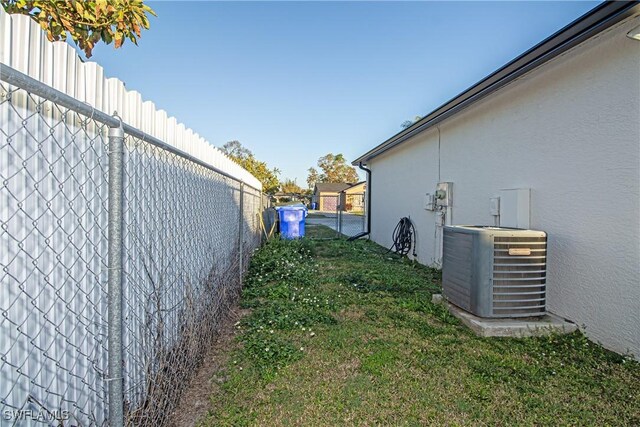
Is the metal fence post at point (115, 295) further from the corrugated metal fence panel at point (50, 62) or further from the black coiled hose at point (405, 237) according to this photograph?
the black coiled hose at point (405, 237)

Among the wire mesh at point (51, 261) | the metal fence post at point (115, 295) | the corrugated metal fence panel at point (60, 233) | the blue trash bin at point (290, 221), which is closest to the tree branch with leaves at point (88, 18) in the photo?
the corrugated metal fence panel at point (60, 233)

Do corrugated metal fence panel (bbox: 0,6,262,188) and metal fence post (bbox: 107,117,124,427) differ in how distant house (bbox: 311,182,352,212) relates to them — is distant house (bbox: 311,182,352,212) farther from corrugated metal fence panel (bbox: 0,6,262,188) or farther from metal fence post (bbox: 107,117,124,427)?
metal fence post (bbox: 107,117,124,427)

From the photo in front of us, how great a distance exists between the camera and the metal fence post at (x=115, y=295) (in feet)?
4.82

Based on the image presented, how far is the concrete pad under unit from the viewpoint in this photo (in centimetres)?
350

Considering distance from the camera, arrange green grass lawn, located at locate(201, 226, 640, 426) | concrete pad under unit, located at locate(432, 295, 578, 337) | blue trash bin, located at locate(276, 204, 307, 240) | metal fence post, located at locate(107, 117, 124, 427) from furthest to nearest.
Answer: blue trash bin, located at locate(276, 204, 307, 240) → concrete pad under unit, located at locate(432, 295, 578, 337) → green grass lawn, located at locate(201, 226, 640, 426) → metal fence post, located at locate(107, 117, 124, 427)

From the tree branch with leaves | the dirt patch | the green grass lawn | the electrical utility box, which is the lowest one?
the dirt patch

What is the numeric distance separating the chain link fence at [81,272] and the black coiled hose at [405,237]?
21.1 feet

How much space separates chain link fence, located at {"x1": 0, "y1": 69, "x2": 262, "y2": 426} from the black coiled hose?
6.42 meters

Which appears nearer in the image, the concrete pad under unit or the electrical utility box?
the concrete pad under unit

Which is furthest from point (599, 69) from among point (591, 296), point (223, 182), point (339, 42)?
point (339, 42)

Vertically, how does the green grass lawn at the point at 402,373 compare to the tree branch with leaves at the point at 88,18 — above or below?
below

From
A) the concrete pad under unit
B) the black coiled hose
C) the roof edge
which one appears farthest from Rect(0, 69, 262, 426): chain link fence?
the black coiled hose

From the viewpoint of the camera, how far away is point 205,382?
272cm

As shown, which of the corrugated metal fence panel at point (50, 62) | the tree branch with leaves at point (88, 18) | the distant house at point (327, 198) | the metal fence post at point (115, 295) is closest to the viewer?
the corrugated metal fence panel at point (50, 62)
